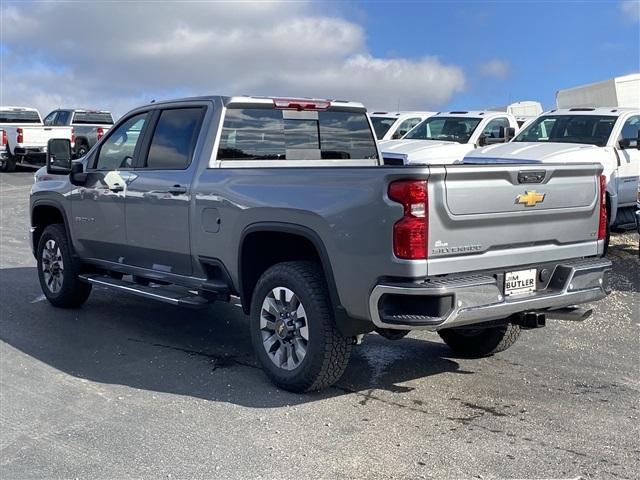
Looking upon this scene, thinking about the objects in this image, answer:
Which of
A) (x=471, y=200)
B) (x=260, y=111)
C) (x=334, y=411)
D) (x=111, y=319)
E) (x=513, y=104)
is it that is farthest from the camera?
(x=513, y=104)

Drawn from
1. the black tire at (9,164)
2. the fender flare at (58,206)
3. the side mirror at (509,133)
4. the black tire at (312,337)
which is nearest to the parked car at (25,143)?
the black tire at (9,164)

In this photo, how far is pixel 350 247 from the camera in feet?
14.9

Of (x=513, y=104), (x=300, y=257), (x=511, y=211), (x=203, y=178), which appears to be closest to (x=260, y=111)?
(x=203, y=178)

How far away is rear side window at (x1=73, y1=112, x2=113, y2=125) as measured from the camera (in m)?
25.2

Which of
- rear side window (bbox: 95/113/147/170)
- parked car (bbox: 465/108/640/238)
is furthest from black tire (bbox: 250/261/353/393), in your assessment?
parked car (bbox: 465/108/640/238)

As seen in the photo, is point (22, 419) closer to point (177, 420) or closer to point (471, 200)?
point (177, 420)

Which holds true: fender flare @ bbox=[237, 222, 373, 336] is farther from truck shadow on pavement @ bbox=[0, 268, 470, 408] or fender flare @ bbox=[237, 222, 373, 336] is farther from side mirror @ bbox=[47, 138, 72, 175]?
side mirror @ bbox=[47, 138, 72, 175]

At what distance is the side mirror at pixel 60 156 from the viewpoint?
23.6ft

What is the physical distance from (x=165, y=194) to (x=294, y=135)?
1204 mm

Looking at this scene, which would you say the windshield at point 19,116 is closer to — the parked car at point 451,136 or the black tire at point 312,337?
the parked car at point 451,136

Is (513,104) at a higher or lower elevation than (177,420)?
higher

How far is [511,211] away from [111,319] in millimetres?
4243

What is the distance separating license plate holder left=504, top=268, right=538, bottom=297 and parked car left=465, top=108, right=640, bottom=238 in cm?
538

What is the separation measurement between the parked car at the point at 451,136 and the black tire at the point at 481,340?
7.04 meters
